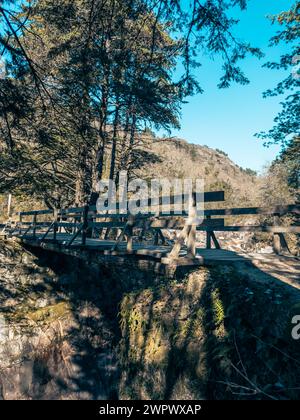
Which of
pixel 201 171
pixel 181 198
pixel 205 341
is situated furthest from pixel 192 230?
pixel 201 171

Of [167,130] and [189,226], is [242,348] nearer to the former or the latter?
[189,226]

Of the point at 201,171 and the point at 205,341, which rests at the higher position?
the point at 201,171

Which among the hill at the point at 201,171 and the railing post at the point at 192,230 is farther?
the hill at the point at 201,171

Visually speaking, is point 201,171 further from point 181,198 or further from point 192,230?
point 192,230

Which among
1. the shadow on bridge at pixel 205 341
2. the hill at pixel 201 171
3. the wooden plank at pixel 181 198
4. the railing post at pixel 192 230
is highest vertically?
the hill at pixel 201 171

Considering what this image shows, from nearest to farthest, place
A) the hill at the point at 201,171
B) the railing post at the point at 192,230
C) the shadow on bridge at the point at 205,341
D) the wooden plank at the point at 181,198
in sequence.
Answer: the shadow on bridge at the point at 205,341 → the railing post at the point at 192,230 → the wooden plank at the point at 181,198 → the hill at the point at 201,171

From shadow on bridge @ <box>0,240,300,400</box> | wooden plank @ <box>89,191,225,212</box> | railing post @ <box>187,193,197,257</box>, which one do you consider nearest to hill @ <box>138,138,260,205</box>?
wooden plank @ <box>89,191,225,212</box>

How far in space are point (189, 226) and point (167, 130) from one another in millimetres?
11732

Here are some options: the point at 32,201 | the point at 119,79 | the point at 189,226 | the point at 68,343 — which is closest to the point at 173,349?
the point at 189,226

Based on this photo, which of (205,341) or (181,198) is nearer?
(205,341)

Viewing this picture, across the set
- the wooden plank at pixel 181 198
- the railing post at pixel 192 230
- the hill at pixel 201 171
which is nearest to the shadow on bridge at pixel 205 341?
the railing post at pixel 192 230

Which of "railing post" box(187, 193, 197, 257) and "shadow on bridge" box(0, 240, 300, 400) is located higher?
"railing post" box(187, 193, 197, 257)

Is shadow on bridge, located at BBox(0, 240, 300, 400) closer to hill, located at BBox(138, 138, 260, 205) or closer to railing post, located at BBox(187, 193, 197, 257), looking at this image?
railing post, located at BBox(187, 193, 197, 257)

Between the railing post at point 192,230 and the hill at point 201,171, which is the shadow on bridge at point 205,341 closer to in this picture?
the railing post at point 192,230
